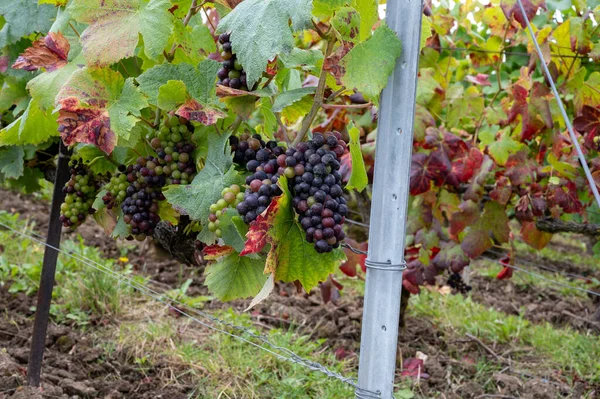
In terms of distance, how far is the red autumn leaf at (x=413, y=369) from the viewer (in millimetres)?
3016

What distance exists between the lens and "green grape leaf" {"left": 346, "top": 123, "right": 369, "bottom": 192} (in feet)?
4.16

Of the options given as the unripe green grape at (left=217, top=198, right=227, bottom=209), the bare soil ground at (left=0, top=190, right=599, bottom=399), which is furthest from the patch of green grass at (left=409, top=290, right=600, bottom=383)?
the unripe green grape at (left=217, top=198, right=227, bottom=209)

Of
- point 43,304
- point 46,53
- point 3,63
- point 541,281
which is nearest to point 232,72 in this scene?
point 46,53

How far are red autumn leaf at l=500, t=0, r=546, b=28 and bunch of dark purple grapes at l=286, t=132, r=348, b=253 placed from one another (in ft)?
5.41

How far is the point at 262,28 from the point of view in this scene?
3.84 feet

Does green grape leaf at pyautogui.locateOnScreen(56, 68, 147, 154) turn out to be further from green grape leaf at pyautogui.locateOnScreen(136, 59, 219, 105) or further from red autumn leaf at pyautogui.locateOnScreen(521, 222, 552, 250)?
red autumn leaf at pyautogui.locateOnScreen(521, 222, 552, 250)

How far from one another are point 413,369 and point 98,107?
→ 214 cm

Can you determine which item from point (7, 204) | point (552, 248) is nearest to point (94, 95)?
point (7, 204)

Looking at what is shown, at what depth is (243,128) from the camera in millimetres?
1734

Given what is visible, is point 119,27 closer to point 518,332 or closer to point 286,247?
point 286,247

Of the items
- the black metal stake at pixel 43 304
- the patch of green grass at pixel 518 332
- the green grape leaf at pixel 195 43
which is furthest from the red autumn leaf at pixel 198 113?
the patch of green grass at pixel 518 332

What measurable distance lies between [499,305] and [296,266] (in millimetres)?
3602

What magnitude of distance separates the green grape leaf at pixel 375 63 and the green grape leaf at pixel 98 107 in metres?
0.52

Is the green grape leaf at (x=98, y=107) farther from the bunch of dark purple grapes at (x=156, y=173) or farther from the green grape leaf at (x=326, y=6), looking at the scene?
the green grape leaf at (x=326, y=6)
